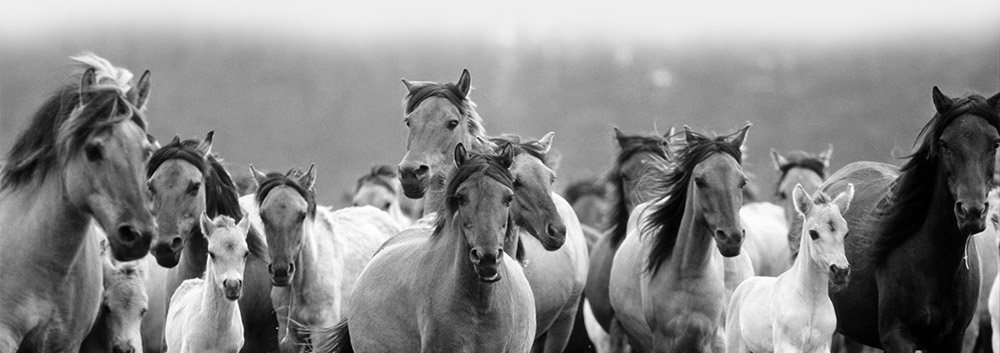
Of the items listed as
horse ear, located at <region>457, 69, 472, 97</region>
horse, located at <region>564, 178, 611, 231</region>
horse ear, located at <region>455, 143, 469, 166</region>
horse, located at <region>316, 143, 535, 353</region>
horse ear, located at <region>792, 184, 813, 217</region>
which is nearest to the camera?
horse, located at <region>316, 143, 535, 353</region>

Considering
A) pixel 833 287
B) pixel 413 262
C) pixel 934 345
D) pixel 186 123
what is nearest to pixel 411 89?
pixel 413 262

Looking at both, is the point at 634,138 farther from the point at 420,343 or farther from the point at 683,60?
the point at 683,60

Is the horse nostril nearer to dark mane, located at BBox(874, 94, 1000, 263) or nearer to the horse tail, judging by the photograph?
the horse tail

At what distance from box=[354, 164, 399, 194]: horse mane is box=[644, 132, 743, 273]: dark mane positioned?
7016 millimetres

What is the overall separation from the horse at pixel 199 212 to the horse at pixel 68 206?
1.17m

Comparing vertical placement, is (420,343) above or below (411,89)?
below

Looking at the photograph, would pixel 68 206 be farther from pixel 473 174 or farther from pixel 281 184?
pixel 281 184

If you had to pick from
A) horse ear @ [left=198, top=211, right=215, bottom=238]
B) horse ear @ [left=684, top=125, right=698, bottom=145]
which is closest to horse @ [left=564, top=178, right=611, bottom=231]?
horse ear @ [left=684, top=125, right=698, bottom=145]

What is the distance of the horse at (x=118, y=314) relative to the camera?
29.8 feet

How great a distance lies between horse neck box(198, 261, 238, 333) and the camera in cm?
820

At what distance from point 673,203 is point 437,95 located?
1949mm

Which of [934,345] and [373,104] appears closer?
[934,345]

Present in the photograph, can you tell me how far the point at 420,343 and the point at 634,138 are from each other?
5893mm

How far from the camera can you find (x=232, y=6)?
74.0 meters
